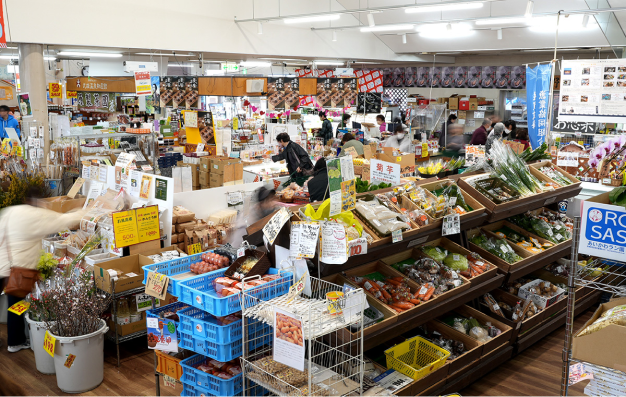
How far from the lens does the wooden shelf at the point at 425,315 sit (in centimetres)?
356

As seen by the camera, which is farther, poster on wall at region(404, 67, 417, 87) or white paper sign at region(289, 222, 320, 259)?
poster on wall at region(404, 67, 417, 87)

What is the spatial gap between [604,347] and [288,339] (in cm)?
158

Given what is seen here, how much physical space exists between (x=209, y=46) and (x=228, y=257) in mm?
7586

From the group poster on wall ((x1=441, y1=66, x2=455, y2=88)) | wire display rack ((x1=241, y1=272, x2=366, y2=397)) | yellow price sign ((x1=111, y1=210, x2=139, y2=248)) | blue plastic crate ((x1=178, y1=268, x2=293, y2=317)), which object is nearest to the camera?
wire display rack ((x1=241, y1=272, x2=366, y2=397))

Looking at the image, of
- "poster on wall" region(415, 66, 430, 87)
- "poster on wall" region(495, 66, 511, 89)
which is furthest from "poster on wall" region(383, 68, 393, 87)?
"poster on wall" region(495, 66, 511, 89)

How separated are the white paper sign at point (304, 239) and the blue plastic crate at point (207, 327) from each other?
0.59 meters

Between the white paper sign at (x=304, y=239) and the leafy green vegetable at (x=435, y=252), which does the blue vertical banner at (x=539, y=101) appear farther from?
the white paper sign at (x=304, y=239)

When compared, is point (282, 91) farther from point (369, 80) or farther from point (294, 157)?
point (369, 80)

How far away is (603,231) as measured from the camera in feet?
7.05

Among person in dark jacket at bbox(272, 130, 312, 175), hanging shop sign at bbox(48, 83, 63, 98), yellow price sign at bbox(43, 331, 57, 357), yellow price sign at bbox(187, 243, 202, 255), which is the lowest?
yellow price sign at bbox(43, 331, 57, 357)

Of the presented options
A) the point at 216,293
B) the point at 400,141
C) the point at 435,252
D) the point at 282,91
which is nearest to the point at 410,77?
the point at 400,141

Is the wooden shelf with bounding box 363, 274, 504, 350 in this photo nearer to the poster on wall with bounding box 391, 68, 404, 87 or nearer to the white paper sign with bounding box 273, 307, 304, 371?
the white paper sign with bounding box 273, 307, 304, 371

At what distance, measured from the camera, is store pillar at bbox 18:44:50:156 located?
8047mm

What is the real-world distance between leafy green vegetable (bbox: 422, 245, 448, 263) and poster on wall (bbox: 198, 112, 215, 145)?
7169 mm
